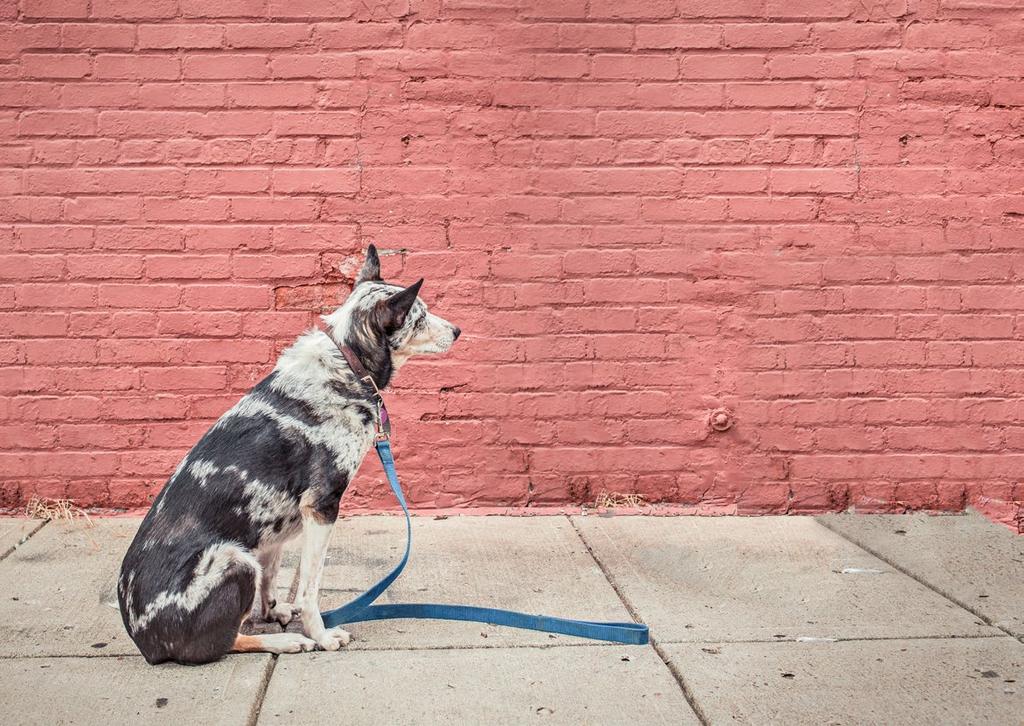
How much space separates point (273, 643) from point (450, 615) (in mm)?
725

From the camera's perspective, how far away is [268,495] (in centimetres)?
398

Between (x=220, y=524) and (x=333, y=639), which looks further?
(x=333, y=639)

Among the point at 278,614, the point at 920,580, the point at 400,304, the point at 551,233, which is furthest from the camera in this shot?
the point at 551,233

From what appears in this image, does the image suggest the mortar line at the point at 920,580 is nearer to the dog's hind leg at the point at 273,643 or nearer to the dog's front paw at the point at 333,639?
the dog's front paw at the point at 333,639

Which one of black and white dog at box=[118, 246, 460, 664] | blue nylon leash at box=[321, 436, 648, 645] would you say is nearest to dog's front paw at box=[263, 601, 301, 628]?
black and white dog at box=[118, 246, 460, 664]

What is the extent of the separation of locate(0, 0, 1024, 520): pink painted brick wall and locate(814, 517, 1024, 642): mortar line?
47 cm

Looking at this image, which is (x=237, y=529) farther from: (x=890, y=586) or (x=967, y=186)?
(x=967, y=186)

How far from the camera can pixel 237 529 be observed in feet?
12.8

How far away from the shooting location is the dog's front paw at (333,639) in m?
4.09

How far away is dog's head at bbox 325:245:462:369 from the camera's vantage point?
4109 mm

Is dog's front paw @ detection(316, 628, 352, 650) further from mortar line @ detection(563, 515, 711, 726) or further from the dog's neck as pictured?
mortar line @ detection(563, 515, 711, 726)

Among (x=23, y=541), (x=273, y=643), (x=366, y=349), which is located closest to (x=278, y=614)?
(x=273, y=643)

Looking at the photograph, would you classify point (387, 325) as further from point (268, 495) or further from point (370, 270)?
point (268, 495)

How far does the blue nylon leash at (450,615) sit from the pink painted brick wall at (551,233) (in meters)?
1.72
